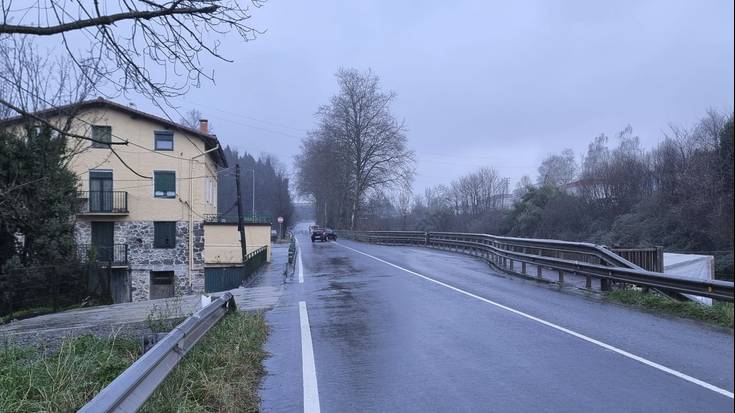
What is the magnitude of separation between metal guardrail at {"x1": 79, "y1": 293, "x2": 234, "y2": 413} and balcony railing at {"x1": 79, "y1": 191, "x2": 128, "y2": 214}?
33440mm

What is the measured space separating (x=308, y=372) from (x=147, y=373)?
2728 millimetres

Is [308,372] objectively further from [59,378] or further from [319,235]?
[319,235]

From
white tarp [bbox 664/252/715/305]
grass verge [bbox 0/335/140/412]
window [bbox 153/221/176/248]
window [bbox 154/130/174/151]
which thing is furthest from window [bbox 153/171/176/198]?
white tarp [bbox 664/252/715/305]

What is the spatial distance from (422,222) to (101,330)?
65.0 meters

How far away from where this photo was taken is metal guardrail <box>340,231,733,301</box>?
30.0 ft

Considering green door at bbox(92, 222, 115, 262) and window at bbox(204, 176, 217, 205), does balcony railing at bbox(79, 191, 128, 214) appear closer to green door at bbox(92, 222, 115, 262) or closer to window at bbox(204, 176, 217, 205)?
green door at bbox(92, 222, 115, 262)

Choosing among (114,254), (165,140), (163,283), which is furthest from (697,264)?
(114,254)

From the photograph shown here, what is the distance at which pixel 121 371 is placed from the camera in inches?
254

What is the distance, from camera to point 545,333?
356 inches

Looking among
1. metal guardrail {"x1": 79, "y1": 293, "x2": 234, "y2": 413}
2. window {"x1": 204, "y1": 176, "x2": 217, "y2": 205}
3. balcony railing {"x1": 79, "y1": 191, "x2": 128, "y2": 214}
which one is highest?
window {"x1": 204, "y1": 176, "x2": 217, "y2": 205}

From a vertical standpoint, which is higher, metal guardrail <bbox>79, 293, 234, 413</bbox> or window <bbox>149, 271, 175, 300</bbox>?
metal guardrail <bbox>79, 293, 234, 413</bbox>

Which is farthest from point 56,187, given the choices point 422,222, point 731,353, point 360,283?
point 422,222

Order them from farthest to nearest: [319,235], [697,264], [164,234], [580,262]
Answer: [319,235]
[164,234]
[580,262]
[697,264]

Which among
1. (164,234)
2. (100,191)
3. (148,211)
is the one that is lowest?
(164,234)
